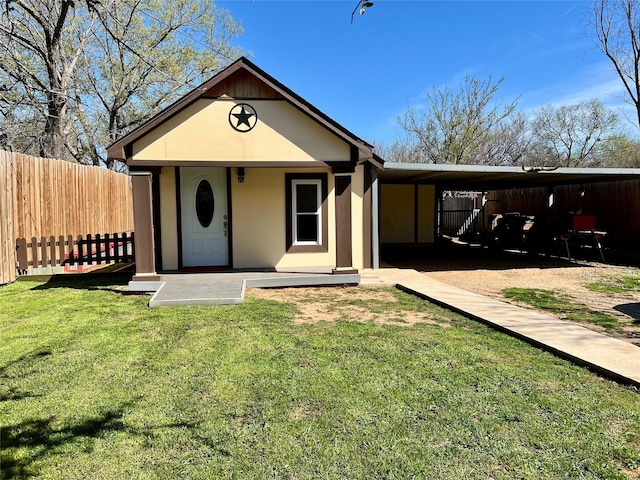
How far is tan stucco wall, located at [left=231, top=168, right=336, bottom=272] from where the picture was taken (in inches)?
360

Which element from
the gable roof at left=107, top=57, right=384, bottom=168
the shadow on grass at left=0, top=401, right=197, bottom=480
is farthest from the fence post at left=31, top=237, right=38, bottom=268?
the shadow on grass at left=0, top=401, right=197, bottom=480

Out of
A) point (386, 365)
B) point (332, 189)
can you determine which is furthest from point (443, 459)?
point (332, 189)

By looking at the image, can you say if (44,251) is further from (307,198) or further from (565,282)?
(565,282)

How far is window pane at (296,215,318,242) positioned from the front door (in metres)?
1.67

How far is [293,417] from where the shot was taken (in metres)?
3.07

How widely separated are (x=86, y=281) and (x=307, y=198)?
5.17 m

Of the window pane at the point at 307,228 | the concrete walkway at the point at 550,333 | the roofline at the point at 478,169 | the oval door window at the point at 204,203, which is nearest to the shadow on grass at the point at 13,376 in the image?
the oval door window at the point at 204,203

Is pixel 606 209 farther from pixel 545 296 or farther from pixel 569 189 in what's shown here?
pixel 545 296

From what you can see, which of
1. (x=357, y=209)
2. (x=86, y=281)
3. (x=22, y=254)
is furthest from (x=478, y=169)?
(x=22, y=254)

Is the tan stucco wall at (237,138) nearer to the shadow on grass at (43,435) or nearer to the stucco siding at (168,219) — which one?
the stucco siding at (168,219)

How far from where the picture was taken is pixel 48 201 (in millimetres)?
9422

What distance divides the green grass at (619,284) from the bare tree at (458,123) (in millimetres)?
17320

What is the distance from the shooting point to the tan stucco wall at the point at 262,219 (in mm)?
9133

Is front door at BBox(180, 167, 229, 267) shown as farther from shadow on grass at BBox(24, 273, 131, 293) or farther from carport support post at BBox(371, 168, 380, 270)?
carport support post at BBox(371, 168, 380, 270)
